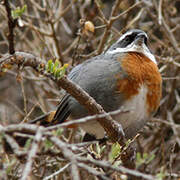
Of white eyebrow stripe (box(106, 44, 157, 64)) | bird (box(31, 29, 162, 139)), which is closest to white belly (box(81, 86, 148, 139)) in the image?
bird (box(31, 29, 162, 139))

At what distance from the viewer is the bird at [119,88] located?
352 centimetres

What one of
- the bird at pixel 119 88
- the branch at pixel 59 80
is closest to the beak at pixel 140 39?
the bird at pixel 119 88

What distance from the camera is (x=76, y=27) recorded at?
5.60 m

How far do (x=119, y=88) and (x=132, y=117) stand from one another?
0.35 m

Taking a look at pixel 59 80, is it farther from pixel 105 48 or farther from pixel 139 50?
pixel 105 48

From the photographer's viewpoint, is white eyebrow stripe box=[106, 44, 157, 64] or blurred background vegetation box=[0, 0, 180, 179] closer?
white eyebrow stripe box=[106, 44, 157, 64]

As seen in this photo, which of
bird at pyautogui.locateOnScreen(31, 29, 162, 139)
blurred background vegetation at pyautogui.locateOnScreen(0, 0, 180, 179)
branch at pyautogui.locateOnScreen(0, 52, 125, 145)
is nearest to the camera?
branch at pyautogui.locateOnScreen(0, 52, 125, 145)

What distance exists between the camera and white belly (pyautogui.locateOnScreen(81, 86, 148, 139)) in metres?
3.54

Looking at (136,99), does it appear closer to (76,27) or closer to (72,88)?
(72,88)

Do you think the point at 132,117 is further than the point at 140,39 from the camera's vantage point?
No

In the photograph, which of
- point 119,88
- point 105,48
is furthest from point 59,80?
point 105,48

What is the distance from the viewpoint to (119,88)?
138 inches

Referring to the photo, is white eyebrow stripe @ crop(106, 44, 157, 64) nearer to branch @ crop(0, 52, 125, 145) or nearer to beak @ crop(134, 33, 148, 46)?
beak @ crop(134, 33, 148, 46)

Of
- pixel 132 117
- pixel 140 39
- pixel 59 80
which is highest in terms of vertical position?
pixel 59 80
